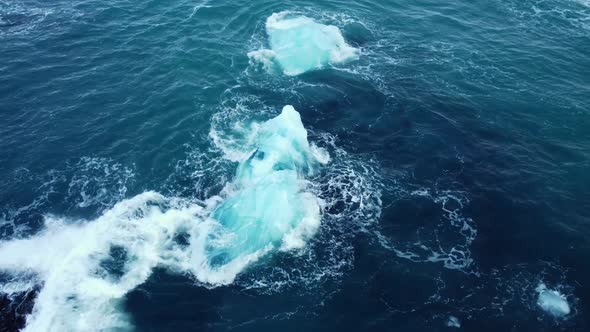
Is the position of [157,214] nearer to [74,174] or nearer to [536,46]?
[74,174]

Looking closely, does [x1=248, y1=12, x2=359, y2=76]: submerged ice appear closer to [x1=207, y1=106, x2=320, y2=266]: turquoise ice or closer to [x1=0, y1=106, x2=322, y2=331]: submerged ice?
[x1=207, y1=106, x2=320, y2=266]: turquoise ice

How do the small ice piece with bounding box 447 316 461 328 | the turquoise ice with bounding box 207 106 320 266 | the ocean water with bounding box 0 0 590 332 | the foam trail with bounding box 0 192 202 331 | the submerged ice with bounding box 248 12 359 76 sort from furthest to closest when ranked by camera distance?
1. the submerged ice with bounding box 248 12 359 76
2. the turquoise ice with bounding box 207 106 320 266
3. the ocean water with bounding box 0 0 590 332
4. the foam trail with bounding box 0 192 202 331
5. the small ice piece with bounding box 447 316 461 328

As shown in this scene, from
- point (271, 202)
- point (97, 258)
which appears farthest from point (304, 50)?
point (97, 258)

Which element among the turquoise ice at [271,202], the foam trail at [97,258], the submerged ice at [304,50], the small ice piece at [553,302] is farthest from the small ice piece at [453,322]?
the submerged ice at [304,50]

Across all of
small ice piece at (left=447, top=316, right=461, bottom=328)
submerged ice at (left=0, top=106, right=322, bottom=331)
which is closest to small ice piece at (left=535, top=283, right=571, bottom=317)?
small ice piece at (left=447, top=316, right=461, bottom=328)

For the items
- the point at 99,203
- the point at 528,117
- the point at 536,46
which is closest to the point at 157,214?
the point at 99,203

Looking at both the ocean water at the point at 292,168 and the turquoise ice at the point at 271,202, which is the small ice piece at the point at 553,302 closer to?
the ocean water at the point at 292,168

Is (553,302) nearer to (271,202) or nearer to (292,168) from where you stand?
(271,202)

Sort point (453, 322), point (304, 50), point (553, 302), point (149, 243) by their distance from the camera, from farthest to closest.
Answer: point (304, 50)
point (149, 243)
point (553, 302)
point (453, 322)
